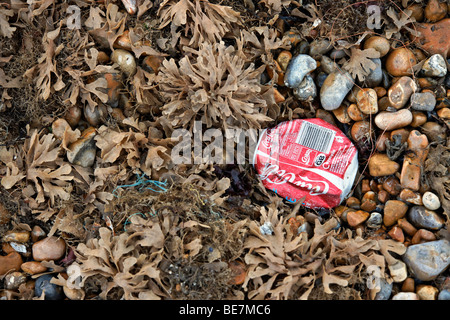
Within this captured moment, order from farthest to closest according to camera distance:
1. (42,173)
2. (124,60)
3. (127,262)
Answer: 1. (124,60)
2. (42,173)
3. (127,262)

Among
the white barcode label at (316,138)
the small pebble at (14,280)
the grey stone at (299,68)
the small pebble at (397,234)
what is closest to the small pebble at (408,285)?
the small pebble at (397,234)

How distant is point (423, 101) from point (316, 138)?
25.9 inches

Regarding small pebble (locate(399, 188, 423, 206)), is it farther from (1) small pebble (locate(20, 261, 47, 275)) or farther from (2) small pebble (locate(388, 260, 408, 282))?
(1) small pebble (locate(20, 261, 47, 275))

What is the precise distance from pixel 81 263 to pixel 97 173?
0.52 metres

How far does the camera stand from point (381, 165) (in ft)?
7.35

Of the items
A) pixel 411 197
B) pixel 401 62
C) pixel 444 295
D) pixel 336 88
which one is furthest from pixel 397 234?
pixel 401 62

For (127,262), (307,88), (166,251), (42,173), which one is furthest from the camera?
(307,88)

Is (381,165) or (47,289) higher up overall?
(381,165)

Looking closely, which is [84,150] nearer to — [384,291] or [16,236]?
[16,236]

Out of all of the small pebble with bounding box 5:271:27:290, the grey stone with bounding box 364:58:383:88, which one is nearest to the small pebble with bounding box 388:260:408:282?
the grey stone with bounding box 364:58:383:88

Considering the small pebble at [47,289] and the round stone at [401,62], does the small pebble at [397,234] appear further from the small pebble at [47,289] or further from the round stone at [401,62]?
the small pebble at [47,289]

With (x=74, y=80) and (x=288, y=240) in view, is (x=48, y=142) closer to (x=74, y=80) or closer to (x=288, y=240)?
(x=74, y=80)

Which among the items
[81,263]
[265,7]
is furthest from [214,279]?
[265,7]
